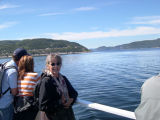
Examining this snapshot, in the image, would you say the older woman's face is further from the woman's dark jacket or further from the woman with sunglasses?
the woman's dark jacket

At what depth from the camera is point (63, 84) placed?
297 cm

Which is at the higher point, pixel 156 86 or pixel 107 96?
pixel 156 86

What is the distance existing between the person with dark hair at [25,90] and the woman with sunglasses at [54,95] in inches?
13.4

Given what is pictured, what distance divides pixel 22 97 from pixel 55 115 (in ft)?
2.14

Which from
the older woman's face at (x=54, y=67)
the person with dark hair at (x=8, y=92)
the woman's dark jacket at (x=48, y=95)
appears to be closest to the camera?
the woman's dark jacket at (x=48, y=95)

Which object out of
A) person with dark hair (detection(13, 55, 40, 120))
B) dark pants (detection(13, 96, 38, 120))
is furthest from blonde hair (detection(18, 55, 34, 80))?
dark pants (detection(13, 96, 38, 120))

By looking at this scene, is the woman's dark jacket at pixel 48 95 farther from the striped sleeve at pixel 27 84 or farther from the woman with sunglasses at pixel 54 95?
the striped sleeve at pixel 27 84

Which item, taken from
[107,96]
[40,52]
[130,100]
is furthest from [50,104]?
[40,52]

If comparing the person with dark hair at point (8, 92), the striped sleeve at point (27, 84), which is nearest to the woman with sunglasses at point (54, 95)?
the striped sleeve at point (27, 84)

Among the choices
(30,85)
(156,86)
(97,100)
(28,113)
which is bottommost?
(97,100)

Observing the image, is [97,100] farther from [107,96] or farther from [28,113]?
[28,113]

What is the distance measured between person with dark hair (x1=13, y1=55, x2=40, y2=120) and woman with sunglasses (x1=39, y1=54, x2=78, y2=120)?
0.34 m

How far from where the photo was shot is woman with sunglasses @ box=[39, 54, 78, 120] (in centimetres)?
266

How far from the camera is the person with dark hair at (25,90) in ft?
9.98
